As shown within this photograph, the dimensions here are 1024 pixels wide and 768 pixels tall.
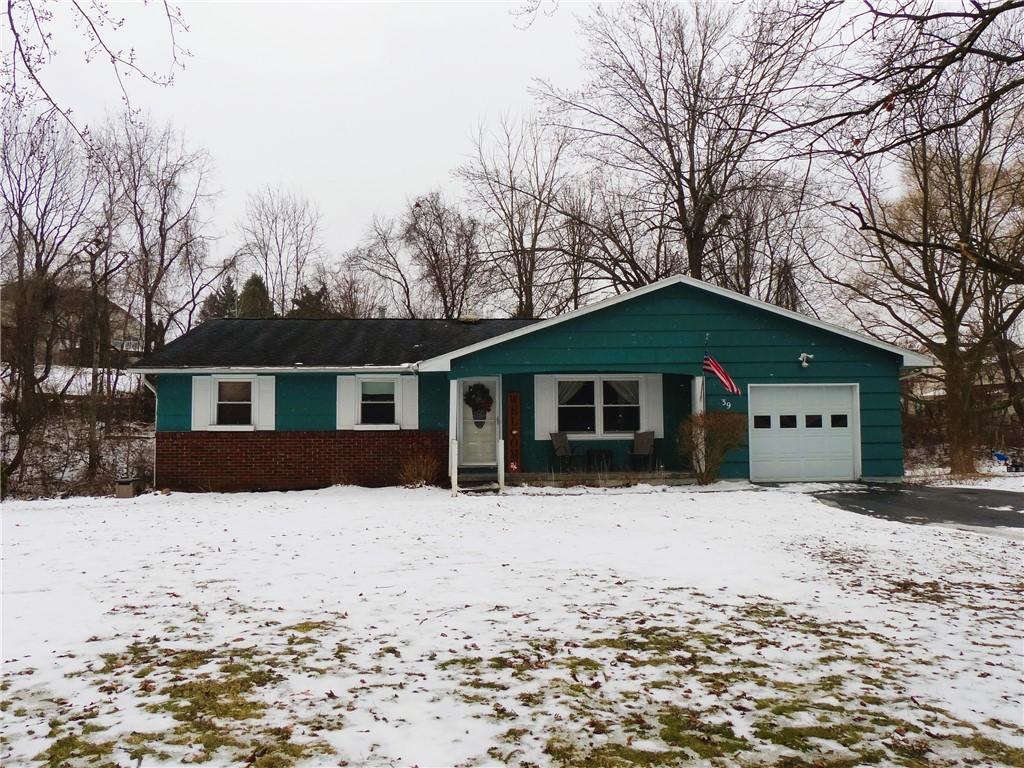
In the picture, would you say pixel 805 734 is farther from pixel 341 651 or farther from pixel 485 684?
pixel 341 651

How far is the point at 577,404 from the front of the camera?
15.1 m

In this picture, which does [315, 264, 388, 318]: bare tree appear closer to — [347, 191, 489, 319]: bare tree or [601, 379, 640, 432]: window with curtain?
[347, 191, 489, 319]: bare tree

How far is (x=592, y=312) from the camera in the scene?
13.5 m

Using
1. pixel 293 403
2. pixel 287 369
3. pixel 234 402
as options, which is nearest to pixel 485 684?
pixel 287 369

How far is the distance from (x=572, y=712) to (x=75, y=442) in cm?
2081

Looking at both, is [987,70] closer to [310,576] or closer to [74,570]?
[310,576]

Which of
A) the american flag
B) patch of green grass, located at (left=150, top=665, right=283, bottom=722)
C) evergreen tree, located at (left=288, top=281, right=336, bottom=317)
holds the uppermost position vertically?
evergreen tree, located at (left=288, top=281, right=336, bottom=317)

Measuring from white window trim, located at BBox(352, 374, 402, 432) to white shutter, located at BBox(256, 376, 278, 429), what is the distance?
184 cm

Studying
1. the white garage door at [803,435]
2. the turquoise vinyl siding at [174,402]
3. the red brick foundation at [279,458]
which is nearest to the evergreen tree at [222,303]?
the turquoise vinyl siding at [174,402]

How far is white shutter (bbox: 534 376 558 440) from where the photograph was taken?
49.3 feet

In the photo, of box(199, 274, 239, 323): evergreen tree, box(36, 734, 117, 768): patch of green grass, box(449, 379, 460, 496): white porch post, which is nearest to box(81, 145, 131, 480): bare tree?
box(199, 274, 239, 323): evergreen tree

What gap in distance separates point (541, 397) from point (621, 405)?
190cm

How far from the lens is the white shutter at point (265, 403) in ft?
47.4

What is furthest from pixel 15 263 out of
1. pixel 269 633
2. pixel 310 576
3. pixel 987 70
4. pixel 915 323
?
pixel 915 323
